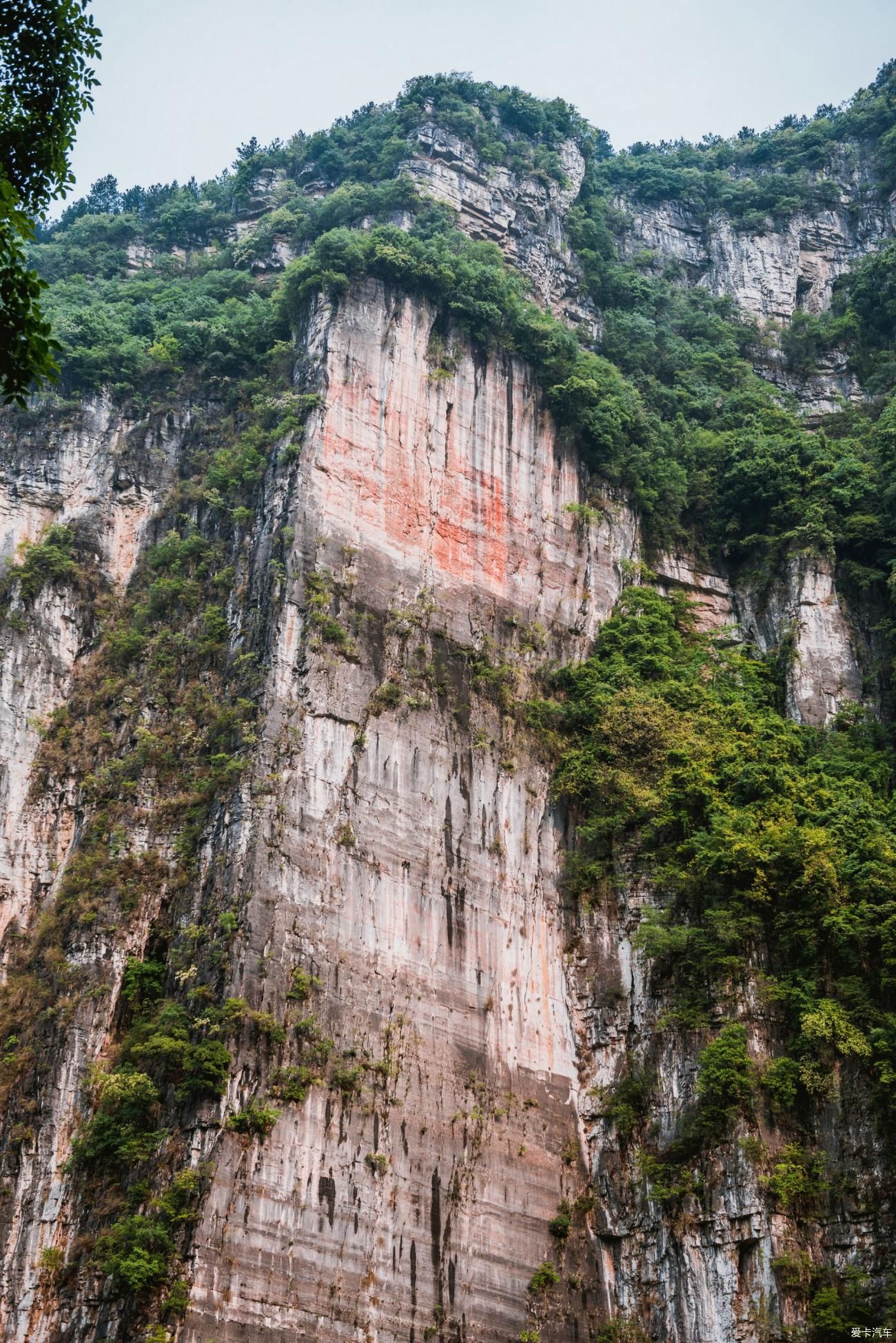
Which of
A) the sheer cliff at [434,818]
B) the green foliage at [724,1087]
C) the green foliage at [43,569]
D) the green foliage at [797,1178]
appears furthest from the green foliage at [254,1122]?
the green foliage at [43,569]

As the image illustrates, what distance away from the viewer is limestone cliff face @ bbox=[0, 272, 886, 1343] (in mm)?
21141

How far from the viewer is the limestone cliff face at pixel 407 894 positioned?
21141mm

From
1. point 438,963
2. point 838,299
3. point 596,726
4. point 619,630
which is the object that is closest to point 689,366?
point 838,299

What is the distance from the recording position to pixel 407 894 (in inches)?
975

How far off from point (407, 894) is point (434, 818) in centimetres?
166

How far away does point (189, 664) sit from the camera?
90.2 ft

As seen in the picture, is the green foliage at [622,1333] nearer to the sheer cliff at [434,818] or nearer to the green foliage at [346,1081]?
the sheer cliff at [434,818]

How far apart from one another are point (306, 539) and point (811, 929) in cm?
1152

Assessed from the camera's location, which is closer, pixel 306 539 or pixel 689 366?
pixel 306 539

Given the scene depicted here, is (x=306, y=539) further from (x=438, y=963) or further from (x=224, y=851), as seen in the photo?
(x=438, y=963)

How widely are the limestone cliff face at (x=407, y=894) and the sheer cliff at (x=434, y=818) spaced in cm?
7

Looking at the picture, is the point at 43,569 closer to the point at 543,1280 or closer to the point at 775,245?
the point at 543,1280

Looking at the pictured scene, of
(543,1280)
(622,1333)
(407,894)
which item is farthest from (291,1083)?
(622,1333)

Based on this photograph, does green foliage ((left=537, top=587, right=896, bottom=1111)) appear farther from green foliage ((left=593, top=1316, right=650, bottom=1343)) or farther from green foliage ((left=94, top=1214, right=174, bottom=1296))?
green foliage ((left=94, top=1214, right=174, bottom=1296))
